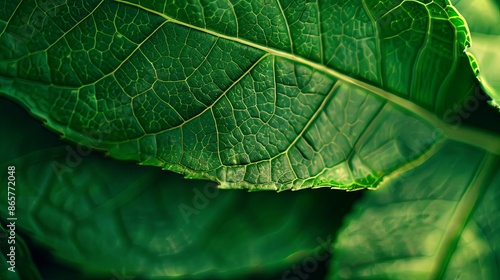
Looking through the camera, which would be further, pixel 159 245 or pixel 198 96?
pixel 159 245

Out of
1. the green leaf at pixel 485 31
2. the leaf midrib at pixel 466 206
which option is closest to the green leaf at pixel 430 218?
the leaf midrib at pixel 466 206

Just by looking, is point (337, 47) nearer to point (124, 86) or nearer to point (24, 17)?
point (124, 86)

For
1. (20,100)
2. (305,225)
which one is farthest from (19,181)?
(305,225)

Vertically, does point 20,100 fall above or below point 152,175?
above

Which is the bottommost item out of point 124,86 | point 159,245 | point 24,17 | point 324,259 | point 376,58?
point 324,259

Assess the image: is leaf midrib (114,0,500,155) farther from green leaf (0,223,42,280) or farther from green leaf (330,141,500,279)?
green leaf (0,223,42,280)

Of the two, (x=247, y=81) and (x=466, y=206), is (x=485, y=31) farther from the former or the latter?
(x=247, y=81)

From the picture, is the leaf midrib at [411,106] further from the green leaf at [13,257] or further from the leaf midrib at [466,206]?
the green leaf at [13,257]
